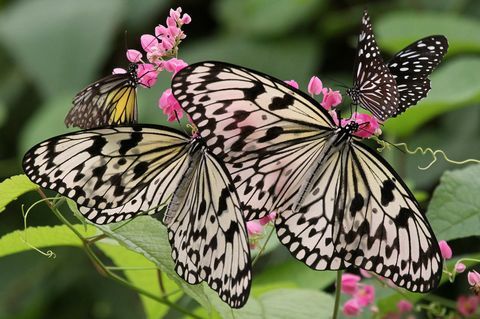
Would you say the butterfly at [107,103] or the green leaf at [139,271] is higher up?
the butterfly at [107,103]

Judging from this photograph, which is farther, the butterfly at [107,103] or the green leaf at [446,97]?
the green leaf at [446,97]

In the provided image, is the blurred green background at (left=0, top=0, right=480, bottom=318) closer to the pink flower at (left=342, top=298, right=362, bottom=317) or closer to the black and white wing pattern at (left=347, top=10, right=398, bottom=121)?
the pink flower at (left=342, top=298, right=362, bottom=317)

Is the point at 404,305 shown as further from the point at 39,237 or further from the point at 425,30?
the point at 425,30

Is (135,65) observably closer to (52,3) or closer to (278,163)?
(278,163)

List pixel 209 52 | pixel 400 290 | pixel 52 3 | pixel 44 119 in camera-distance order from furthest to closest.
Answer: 1. pixel 52 3
2. pixel 209 52
3. pixel 44 119
4. pixel 400 290

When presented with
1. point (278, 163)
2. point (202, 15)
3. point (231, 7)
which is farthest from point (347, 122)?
point (202, 15)

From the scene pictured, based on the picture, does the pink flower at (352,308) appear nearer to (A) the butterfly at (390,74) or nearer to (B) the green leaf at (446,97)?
(A) the butterfly at (390,74)

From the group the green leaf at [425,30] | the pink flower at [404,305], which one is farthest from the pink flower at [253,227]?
the green leaf at [425,30]

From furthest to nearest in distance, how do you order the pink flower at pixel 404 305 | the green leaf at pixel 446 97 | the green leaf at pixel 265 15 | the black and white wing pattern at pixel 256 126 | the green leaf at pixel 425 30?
1. the green leaf at pixel 265 15
2. the green leaf at pixel 425 30
3. the green leaf at pixel 446 97
4. the pink flower at pixel 404 305
5. the black and white wing pattern at pixel 256 126

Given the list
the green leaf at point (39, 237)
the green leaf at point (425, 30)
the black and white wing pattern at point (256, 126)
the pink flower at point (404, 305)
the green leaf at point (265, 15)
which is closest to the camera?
the black and white wing pattern at point (256, 126)
